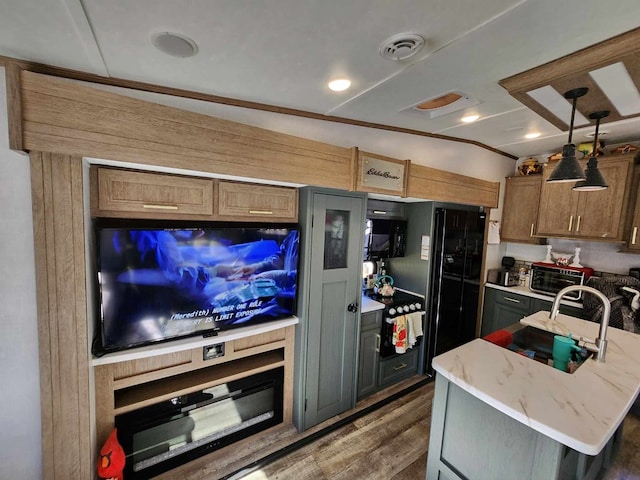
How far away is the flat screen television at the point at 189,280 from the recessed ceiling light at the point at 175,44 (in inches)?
34.0

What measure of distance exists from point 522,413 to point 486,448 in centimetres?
→ 36

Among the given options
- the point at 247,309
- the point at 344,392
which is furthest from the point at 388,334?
the point at 247,309

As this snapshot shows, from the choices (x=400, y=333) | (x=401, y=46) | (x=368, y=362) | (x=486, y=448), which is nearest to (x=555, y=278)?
(x=400, y=333)

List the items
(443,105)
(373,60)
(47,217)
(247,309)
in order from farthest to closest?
(443,105), (247,309), (373,60), (47,217)

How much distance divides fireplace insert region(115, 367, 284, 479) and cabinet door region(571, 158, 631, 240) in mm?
3464

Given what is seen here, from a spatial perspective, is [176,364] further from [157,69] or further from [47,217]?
[157,69]

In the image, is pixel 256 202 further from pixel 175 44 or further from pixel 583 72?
pixel 583 72

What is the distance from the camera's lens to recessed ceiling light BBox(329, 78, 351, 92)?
1.47 meters

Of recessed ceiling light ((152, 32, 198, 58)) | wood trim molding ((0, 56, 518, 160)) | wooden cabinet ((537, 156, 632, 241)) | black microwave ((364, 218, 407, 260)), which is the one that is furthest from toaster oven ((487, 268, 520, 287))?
recessed ceiling light ((152, 32, 198, 58))

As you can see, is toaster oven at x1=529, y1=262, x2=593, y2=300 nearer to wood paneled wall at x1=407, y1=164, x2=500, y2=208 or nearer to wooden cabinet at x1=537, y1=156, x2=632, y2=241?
wooden cabinet at x1=537, y1=156, x2=632, y2=241

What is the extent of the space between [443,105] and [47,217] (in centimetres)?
245

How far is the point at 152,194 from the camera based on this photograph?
1479 mm

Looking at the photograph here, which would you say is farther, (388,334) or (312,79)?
(388,334)

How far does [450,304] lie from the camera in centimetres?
295
